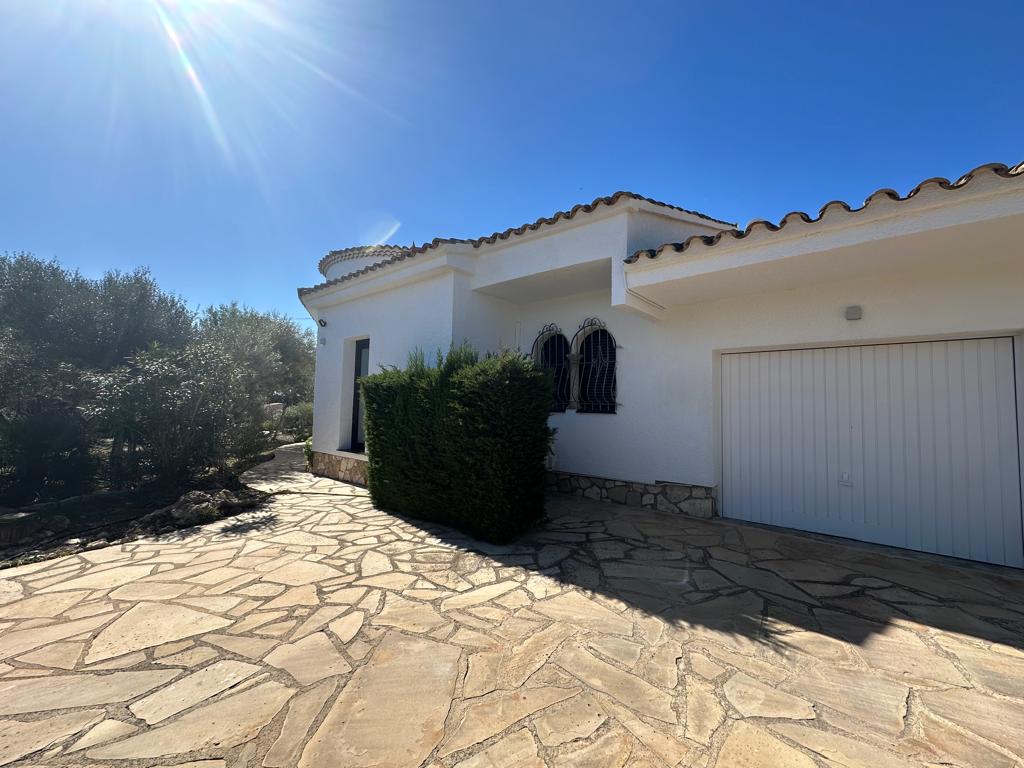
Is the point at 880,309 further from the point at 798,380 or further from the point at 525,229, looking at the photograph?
the point at 525,229

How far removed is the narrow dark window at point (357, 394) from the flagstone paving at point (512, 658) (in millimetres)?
5212

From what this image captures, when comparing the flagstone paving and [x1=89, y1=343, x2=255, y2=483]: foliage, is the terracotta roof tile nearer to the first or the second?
[x1=89, y1=343, x2=255, y2=483]: foliage

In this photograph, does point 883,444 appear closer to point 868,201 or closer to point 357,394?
point 868,201

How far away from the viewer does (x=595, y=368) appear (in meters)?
8.24

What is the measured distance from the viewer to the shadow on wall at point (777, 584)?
11.3 feet

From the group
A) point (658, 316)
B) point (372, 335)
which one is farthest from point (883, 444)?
point (372, 335)

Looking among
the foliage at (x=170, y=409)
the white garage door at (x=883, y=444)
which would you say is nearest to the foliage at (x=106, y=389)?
the foliage at (x=170, y=409)

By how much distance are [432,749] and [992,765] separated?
2895 mm

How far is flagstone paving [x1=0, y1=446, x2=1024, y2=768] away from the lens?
2.29m

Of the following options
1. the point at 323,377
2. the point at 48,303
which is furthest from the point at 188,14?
the point at 48,303

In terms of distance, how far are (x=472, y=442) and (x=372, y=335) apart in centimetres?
532

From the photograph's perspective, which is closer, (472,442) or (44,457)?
(472,442)

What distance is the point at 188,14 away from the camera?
586 centimetres

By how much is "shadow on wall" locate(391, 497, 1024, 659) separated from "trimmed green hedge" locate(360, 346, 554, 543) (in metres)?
0.40
